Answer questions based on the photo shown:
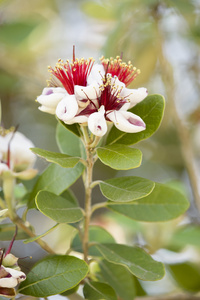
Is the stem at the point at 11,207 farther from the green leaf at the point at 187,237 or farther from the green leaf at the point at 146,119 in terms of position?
the green leaf at the point at 187,237

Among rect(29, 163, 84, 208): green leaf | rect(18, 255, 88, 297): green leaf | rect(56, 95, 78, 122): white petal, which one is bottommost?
rect(18, 255, 88, 297): green leaf

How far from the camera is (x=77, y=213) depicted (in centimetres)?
98

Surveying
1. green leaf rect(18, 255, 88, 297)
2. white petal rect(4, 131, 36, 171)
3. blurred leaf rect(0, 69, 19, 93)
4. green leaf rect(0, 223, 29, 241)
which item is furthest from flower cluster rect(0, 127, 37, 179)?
blurred leaf rect(0, 69, 19, 93)

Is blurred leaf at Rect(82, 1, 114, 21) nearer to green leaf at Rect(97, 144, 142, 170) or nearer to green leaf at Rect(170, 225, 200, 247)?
green leaf at Rect(170, 225, 200, 247)

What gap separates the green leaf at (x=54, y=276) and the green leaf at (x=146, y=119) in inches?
10.4

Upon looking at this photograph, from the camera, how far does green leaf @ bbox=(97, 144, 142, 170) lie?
0.83 m

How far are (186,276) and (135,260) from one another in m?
0.79

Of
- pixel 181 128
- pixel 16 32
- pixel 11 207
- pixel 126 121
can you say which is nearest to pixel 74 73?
pixel 126 121

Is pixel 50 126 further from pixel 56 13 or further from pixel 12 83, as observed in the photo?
pixel 56 13

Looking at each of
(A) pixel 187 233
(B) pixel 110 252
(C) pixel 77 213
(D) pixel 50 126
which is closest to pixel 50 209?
(C) pixel 77 213

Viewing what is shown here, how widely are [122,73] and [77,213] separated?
31 centimetres

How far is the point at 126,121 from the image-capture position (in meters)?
0.88

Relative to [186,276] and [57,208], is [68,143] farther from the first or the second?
[186,276]

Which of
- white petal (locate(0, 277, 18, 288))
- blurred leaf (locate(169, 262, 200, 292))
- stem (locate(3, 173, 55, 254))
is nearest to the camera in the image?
white petal (locate(0, 277, 18, 288))
